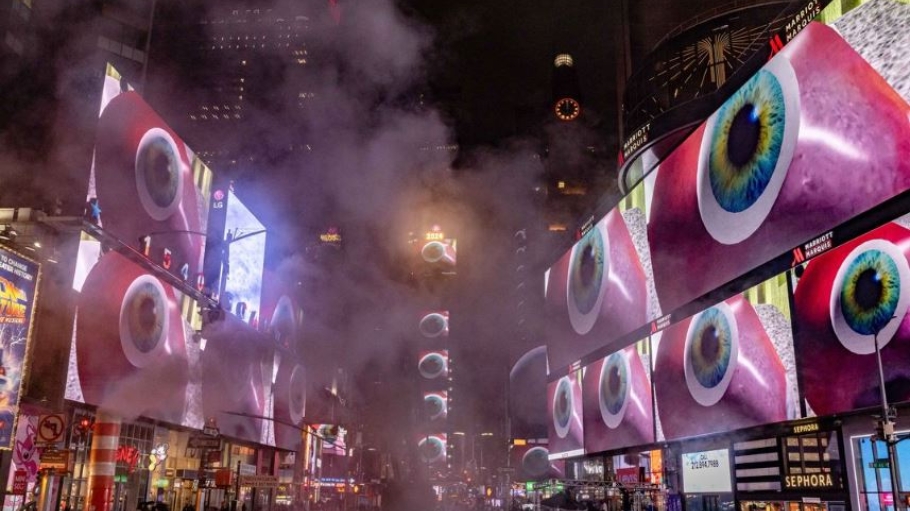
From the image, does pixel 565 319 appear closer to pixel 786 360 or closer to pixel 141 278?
pixel 786 360

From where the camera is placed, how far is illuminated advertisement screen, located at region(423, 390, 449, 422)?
3449 inches

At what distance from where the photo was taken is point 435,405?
87.9 metres

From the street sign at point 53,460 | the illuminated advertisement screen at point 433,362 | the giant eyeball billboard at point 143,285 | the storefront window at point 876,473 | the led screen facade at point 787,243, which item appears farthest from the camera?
the illuminated advertisement screen at point 433,362

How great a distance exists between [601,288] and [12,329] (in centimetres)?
1987

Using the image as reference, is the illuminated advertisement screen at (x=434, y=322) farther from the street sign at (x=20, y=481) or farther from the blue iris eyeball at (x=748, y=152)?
the street sign at (x=20, y=481)

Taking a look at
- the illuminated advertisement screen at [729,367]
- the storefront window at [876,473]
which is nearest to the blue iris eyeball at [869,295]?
the illuminated advertisement screen at [729,367]

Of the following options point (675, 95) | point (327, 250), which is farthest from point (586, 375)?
point (327, 250)

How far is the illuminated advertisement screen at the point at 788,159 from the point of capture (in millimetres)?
13633

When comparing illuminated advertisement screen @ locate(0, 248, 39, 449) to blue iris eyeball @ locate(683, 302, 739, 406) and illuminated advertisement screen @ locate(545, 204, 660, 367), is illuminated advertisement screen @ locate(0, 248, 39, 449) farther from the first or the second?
illuminated advertisement screen @ locate(545, 204, 660, 367)

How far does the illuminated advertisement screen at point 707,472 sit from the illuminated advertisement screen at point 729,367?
3.67 feet

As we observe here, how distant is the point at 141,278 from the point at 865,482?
20.6 m

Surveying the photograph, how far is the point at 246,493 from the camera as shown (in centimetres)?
3434

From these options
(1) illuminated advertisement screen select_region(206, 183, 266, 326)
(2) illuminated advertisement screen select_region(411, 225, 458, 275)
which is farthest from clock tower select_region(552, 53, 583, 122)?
(2) illuminated advertisement screen select_region(411, 225, 458, 275)

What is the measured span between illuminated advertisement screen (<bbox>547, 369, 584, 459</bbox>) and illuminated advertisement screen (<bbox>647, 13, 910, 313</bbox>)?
1034cm
